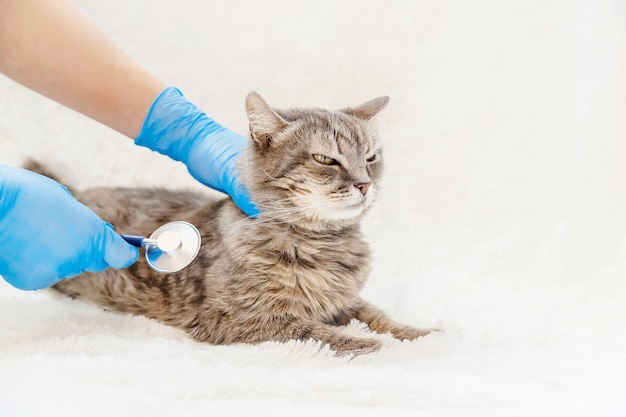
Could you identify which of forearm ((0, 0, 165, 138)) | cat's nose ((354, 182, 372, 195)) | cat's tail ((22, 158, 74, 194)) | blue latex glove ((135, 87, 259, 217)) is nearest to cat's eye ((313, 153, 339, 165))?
cat's nose ((354, 182, 372, 195))

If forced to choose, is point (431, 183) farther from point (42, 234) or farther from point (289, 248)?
point (42, 234)

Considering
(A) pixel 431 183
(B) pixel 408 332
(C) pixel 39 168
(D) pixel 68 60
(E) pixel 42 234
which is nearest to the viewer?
(E) pixel 42 234

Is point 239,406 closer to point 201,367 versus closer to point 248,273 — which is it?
point 201,367

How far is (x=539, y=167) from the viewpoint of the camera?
2.52 meters

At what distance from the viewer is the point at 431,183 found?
265 cm

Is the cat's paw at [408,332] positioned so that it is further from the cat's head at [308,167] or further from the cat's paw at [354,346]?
the cat's head at [308,167]

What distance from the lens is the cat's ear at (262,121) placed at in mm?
1656

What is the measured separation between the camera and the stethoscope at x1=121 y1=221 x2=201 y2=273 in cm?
154

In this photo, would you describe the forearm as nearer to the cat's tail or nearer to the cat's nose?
the cat's tail

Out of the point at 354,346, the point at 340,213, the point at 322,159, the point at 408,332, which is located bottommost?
the point at 354,346

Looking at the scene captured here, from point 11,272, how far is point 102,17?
5.39 ft

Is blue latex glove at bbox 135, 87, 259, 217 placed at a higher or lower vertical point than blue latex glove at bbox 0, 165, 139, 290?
higher

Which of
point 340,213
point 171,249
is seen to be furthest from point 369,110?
point 171,249

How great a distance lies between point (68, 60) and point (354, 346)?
1.39m
